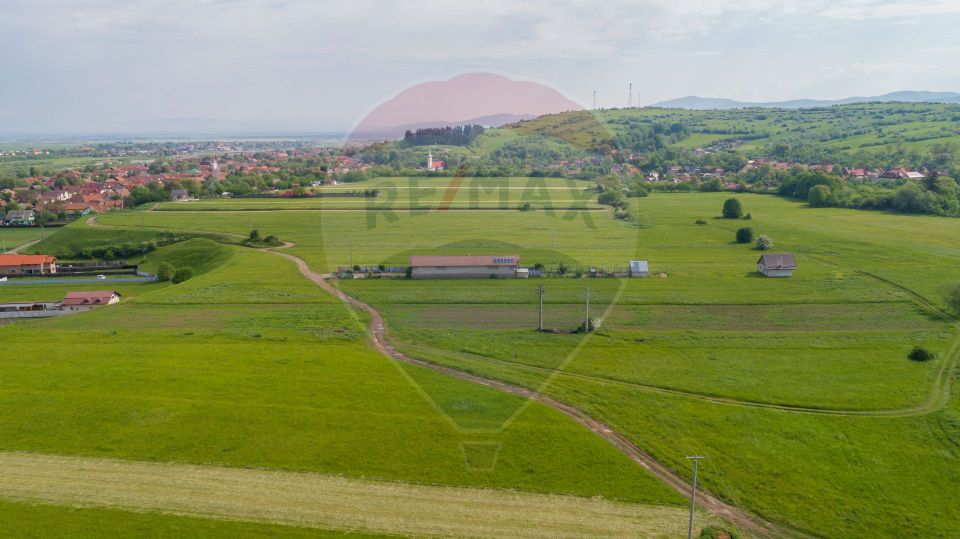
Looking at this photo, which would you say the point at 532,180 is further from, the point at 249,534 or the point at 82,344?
the point at 249,534

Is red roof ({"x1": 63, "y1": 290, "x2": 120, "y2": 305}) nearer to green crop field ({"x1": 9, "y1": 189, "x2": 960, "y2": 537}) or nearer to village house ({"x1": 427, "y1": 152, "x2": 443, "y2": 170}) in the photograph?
green crop field ({"x1": 9, "y1": 189, "x2": 960, "y2": 537})

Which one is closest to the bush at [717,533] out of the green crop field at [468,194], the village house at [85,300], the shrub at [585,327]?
the shrub at [585,327]

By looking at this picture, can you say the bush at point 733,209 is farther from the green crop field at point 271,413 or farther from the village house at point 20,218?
the village house at point 20,218

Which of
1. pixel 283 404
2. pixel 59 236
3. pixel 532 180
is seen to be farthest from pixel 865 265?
pixel 59 236

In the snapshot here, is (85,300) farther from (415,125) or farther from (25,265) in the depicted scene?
(415,125)

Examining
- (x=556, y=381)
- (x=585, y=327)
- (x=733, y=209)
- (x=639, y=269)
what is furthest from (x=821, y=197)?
(x=556, y=381)

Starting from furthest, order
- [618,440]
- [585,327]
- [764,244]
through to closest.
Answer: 1. [764,244]
2. [585,327]
3. [618,440]

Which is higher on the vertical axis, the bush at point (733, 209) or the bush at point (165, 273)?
the bush at point (733, 209)
